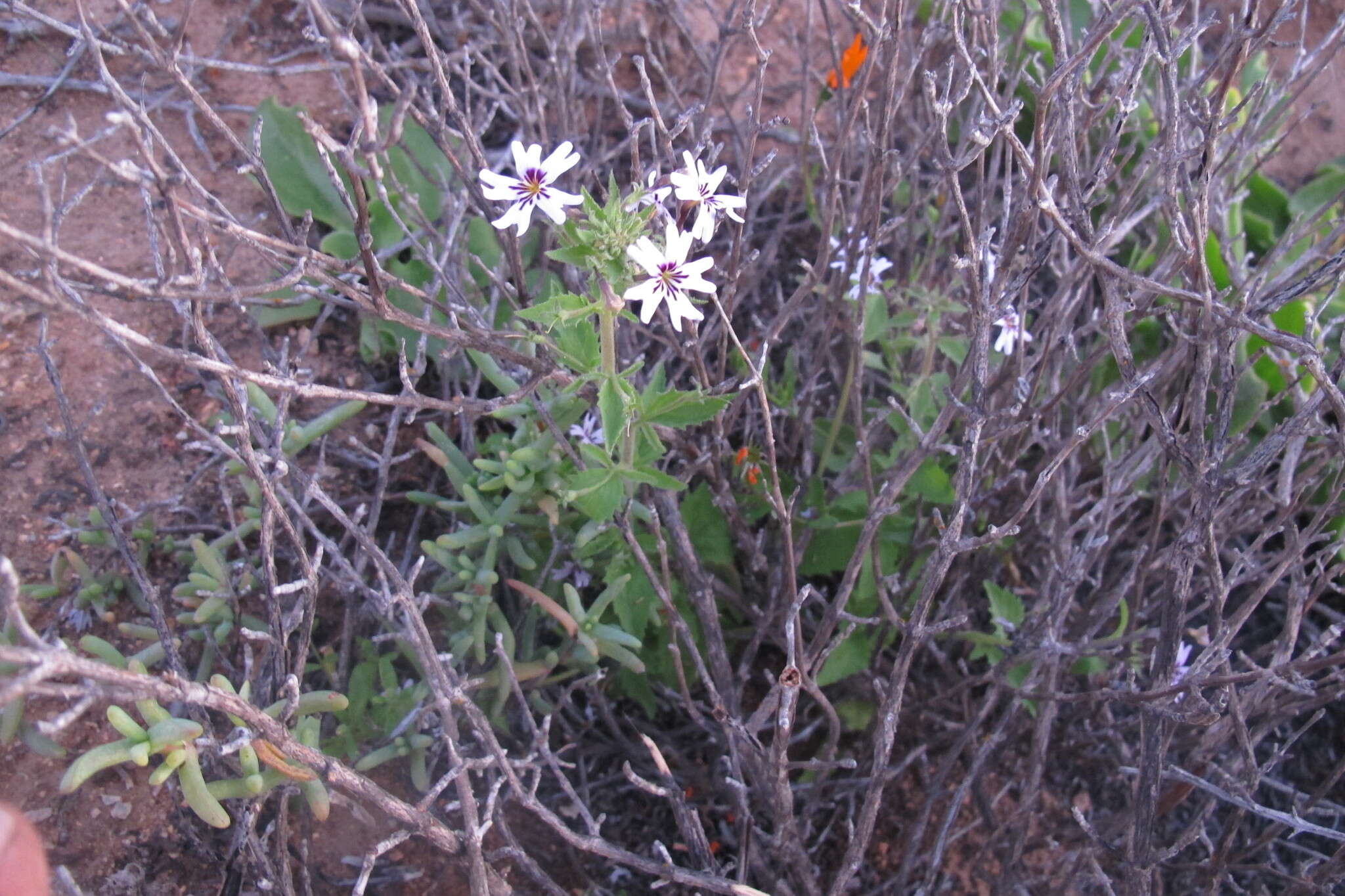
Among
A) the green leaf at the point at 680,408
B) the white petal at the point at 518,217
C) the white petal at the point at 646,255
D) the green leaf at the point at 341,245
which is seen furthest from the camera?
the green leaf at the point at 341,245

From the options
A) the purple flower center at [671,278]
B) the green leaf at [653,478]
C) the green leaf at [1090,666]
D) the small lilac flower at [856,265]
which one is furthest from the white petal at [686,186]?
the green leaf at [1090,666]

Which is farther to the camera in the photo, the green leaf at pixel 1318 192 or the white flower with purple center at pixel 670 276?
the green leaf at pixel 1318 192

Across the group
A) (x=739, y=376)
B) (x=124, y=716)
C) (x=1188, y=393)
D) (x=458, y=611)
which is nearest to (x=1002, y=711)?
(x=1188, y=393)

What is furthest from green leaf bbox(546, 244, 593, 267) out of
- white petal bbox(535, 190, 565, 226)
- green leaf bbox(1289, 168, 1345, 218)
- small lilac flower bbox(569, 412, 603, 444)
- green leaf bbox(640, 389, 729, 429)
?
green leaf bbox(1289, 168, 1345, 218)

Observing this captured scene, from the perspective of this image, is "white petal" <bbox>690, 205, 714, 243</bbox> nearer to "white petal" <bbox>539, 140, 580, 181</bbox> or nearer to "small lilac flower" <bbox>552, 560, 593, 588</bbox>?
"white petal" <bbox>539, 140, 580, 181</bbox>

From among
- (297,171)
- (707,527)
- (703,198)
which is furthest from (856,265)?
(297,171)

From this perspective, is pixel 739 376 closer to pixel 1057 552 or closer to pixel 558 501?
pixel 558 501

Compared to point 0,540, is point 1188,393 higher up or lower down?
higher up

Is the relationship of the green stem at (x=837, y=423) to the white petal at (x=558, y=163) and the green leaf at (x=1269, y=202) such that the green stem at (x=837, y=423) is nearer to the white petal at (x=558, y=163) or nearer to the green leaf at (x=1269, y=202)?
the white petal at (x=558, y=163)
